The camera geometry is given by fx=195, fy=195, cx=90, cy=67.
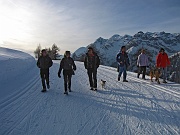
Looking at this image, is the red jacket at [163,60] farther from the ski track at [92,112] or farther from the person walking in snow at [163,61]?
the ski track at [92,112]

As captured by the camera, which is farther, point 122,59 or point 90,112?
point 122,59

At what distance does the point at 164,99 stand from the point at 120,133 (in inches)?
138

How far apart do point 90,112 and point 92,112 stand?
0.06 meters

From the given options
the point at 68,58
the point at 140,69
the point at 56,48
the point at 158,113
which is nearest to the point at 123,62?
the point at 140,69

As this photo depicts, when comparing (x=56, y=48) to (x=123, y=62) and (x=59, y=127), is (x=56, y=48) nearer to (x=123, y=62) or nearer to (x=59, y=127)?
(x=123, y=62)

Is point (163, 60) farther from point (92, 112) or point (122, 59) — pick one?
point (92, 112)

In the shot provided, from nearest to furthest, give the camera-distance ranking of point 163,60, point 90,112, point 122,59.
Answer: point 90,112 → point 163,60 → point 122,59

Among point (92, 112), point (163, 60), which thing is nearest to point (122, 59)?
point (163, 60)

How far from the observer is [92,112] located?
20.1 ft

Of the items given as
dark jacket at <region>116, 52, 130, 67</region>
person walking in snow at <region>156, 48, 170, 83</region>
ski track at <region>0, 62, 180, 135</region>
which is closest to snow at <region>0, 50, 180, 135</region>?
ski track at <region>0, 62, 180, 135</region>

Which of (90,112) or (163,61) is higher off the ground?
(163,61)

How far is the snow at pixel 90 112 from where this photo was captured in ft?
16.0

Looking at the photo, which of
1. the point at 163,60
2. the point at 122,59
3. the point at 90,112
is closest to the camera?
the point at 90,112

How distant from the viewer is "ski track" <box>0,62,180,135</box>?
4.88 m
